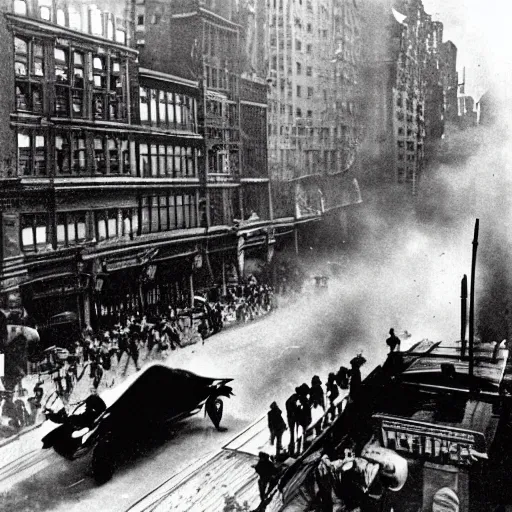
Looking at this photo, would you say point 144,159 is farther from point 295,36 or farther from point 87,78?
point 295,36

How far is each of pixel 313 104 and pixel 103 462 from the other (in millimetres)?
5013

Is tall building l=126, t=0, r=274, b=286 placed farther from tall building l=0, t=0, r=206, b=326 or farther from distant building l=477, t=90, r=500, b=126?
distant building l=477, t=90, r=500, b=126

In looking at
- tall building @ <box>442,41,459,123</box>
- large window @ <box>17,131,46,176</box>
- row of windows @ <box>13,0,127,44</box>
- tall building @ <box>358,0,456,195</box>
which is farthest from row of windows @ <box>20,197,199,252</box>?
tall building @ <box>442,41,459,123</box>

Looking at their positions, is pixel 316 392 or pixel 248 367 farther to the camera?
pixel 316 392

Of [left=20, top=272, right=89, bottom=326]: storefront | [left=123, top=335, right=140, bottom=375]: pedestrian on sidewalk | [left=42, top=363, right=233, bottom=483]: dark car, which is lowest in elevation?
[left=42, top=363, right=233, bottom=483]: dark car

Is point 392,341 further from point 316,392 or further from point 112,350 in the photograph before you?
point 112,350

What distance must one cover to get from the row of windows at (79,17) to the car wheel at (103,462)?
3.89m

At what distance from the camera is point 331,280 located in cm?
823

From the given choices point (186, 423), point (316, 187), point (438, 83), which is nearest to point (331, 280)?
point (316, 187)

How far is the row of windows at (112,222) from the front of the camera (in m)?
5.43

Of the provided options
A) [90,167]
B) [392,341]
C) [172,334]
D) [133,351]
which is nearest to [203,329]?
[172,334]

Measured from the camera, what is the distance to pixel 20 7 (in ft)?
17.1

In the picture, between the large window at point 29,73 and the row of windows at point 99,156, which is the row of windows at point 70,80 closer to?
the large window at point 29,73

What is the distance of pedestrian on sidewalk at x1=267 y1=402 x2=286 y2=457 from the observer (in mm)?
6625
